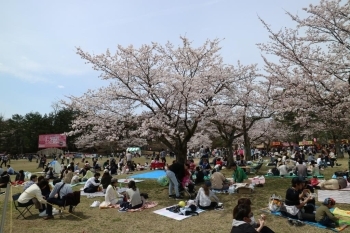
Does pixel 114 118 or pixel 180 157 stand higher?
pixel 114 118

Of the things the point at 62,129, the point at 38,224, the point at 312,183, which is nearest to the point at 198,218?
the point at 38,224

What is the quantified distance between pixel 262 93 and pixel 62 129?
5484 centimetres

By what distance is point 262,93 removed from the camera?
19.2 m

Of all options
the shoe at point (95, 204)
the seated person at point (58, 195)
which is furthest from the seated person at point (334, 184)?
the seated person at point (58, 195)

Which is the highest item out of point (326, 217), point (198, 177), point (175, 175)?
point (175, 175)

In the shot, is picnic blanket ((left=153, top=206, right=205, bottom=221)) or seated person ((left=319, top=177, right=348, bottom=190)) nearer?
picnic blanket ((left=153, top=206, right=205, bottom=221))

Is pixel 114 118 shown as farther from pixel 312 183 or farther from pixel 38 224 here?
pixel 312 183

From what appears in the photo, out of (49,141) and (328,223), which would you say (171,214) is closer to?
(328,223)

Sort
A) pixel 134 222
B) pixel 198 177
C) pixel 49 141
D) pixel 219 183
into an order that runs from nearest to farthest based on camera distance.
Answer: pixel 134 222 < pixel 219 183 < pixel 198 177 < pixel 49 141

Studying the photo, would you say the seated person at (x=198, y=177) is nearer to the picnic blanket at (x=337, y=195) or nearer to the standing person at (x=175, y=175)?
the standing person at (x=175, y=175)

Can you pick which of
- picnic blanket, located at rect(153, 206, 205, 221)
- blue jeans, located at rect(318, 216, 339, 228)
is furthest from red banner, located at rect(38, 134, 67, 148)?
blue jeans, located at rect(318, 216, 339, 228)

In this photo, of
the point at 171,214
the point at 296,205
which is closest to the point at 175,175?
the point at 171,214

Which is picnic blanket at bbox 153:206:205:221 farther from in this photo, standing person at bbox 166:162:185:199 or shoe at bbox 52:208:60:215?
shoe at bbox 52:208:60:215

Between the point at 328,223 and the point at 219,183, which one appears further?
the point at 219,183
